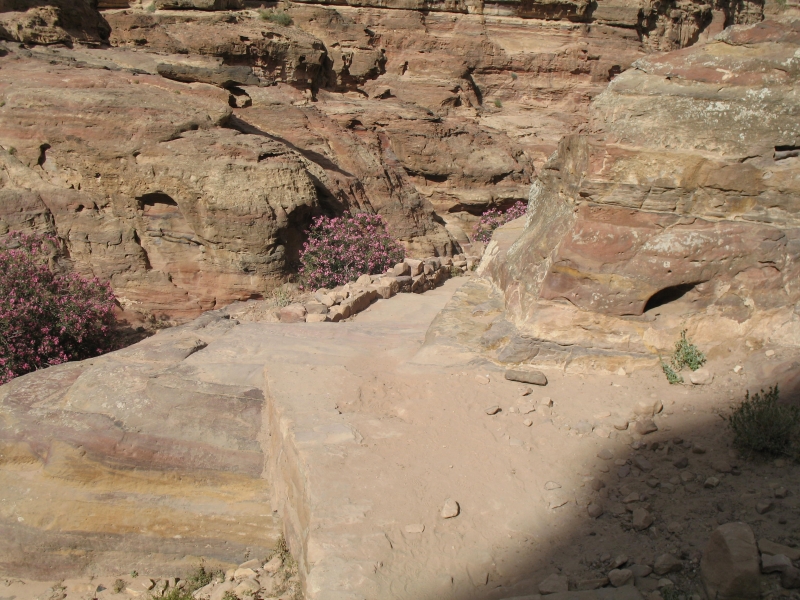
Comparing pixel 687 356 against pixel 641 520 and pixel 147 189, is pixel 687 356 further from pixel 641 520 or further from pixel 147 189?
pixel 147 189

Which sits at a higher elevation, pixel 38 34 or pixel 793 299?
pixel 38 34

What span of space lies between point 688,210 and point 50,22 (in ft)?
37.4

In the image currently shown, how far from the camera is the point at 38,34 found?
10594mm

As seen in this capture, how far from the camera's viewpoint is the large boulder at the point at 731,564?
7.04ft

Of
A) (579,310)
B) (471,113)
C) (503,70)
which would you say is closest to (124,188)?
(579,310)

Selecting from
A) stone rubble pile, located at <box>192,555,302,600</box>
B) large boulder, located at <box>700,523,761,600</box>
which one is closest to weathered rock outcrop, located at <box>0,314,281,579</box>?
stone rubble pile, located at <box>192,555,302,600</box>

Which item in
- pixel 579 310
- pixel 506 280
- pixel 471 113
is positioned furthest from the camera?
pixel 471 113

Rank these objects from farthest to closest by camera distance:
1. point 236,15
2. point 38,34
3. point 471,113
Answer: point 471,113 → point 236,15 → point 38,34

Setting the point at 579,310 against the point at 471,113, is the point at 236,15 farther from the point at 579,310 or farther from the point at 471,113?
the point at 579,310

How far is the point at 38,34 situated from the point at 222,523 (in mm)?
10458

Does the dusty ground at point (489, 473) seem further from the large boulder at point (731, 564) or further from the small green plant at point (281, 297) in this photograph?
the small green plant at point (281, 297)

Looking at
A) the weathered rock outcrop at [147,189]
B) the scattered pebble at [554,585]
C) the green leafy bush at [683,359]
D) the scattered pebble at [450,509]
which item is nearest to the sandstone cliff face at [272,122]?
the weathered rock outcrop at [147,189]

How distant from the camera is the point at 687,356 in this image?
3.88m

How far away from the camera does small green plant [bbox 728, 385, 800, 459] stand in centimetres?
289
